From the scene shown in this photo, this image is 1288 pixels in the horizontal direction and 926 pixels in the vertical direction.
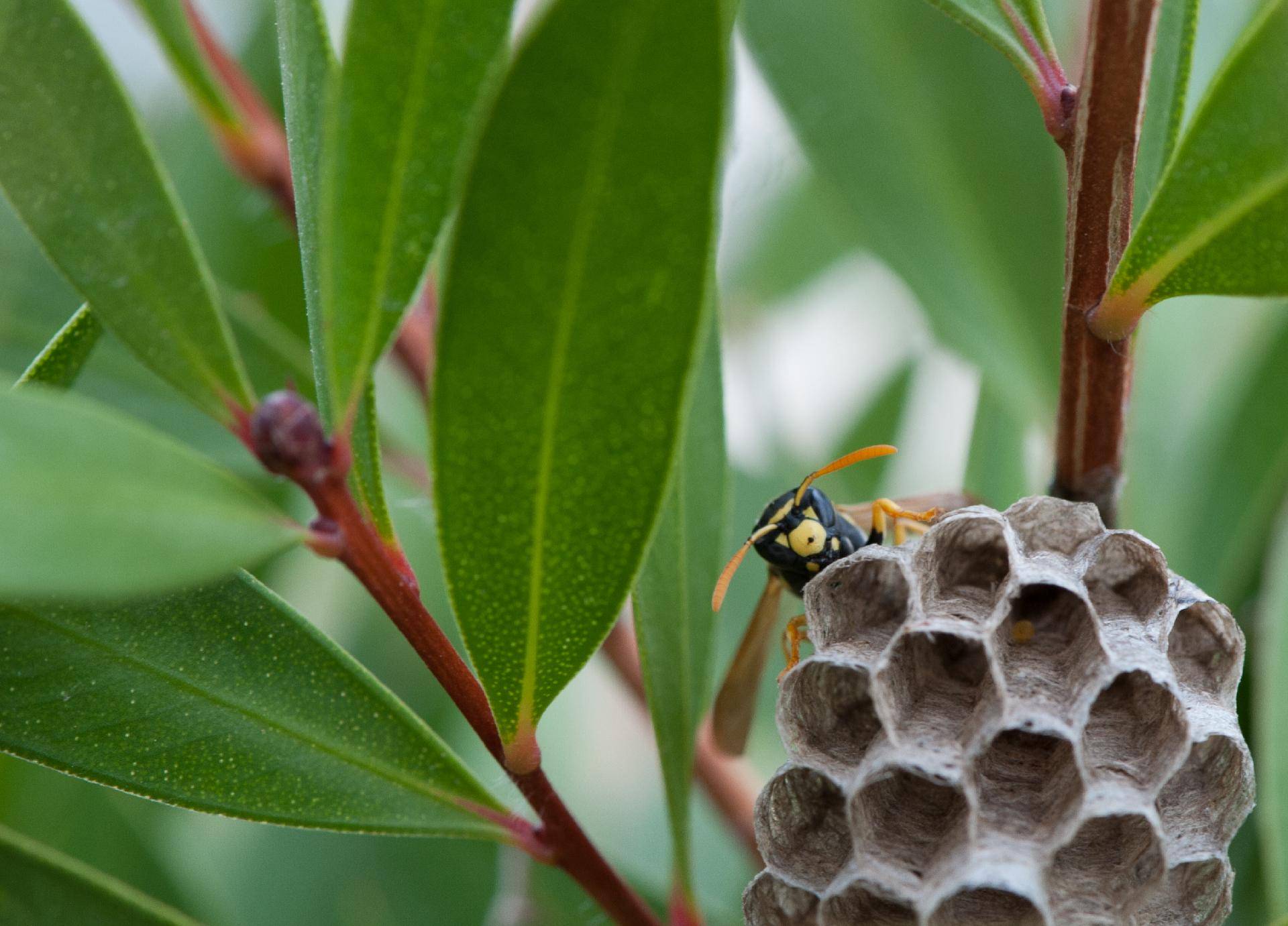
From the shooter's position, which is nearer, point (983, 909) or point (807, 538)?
point (983, 909)

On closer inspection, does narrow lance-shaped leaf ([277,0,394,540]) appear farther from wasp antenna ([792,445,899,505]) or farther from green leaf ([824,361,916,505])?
green leaf ([824,361,916,505])

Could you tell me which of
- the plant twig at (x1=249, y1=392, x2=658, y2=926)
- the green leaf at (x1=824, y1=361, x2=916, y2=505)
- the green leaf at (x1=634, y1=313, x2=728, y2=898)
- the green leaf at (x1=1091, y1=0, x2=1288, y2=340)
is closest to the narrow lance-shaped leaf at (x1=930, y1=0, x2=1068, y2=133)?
the green leaf at (x1=1091, y1=0, x2=1288, y2=340)

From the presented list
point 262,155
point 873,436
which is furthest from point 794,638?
point 262,155

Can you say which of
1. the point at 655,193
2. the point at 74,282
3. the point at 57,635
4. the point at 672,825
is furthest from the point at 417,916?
the point at 655,193

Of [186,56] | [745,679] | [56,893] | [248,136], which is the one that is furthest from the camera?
[248,136]

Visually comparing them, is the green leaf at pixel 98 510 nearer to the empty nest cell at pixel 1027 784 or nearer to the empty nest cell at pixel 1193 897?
the empty nest cell at pixel 1027 784

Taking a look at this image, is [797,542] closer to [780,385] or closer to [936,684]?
[936,684]

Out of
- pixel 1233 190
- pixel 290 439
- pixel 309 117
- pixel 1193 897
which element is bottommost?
pixel 1193 897
